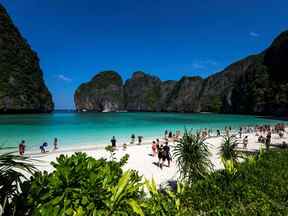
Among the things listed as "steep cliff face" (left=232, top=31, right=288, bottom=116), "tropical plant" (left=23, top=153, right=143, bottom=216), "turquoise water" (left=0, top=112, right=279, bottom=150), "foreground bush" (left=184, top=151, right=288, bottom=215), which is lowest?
"turquoise water" (left=0, top=112, right=279, bottom=150)

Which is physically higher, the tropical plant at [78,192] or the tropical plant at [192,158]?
the tropical plant at [78,192]

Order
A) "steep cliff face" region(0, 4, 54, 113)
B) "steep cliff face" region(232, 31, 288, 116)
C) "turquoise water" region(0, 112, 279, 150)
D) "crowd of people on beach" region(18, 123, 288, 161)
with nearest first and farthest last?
"crowd of people on beach" region(18, 123, 288, 161)
"turquoise water" region(0, 112, 279, 150)
"steep cliff face" region(0, 4, 54, 113)
"steep cliff face" region(232, 31, 288, 116)

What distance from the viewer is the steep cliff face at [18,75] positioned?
94625mm

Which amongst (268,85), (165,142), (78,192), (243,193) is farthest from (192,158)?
(268,85)

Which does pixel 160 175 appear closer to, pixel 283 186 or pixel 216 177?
pixel 216 177

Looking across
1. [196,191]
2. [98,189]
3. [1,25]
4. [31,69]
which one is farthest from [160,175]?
[1,25]

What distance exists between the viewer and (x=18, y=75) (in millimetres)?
99438

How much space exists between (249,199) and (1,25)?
12231cm

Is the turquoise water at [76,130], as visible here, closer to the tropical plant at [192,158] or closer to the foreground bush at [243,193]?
the foreground bush at [243,193]

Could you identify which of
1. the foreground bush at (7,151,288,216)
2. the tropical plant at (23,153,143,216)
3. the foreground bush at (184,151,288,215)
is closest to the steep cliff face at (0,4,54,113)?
the foreground bush at (184,151,288,215)

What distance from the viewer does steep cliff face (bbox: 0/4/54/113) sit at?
94625 millimetres

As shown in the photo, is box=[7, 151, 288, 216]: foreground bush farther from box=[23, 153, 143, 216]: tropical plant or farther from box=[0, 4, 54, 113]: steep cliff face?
box=[0, 4, 54, 113]: steep cliff face

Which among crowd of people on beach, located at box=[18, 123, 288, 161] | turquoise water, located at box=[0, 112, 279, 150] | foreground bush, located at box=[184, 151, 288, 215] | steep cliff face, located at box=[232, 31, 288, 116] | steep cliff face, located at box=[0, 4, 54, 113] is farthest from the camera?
steep cliff face, located at box=[232, 31, 288, 116]

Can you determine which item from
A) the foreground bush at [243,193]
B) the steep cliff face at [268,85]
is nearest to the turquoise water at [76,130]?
the foreground bush at [243,193]
